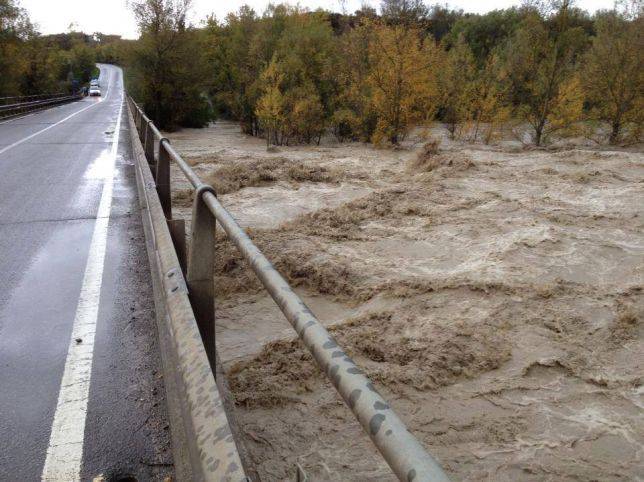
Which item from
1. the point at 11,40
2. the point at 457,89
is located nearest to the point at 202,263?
the point at 457,89

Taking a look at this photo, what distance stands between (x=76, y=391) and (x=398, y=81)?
2653 centimetres

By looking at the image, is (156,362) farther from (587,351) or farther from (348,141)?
(348,141)

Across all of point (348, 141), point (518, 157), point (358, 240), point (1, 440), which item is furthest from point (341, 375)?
point (348, 141)

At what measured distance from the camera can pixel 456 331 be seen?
226 inches

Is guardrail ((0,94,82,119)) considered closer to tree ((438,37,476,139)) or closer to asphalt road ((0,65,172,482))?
asphalt road ((0,65,172,482))

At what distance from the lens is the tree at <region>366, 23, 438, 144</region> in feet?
85.9

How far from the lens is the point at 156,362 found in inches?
135

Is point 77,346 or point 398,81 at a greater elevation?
point 398,81

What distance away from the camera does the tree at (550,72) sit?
87.7 ft

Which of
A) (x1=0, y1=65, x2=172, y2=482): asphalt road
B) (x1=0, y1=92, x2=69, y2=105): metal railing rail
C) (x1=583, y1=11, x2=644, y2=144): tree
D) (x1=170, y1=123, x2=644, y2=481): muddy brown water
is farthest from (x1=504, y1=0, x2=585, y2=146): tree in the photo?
(x1=0, y1=92, x2=69, y2=105): metal railing rail

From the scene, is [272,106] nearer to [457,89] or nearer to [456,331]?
[457,89]

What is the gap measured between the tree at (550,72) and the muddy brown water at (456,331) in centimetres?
1816

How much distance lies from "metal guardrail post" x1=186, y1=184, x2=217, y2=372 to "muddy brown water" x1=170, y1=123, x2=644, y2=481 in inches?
58.6

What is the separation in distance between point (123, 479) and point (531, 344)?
4633mm
